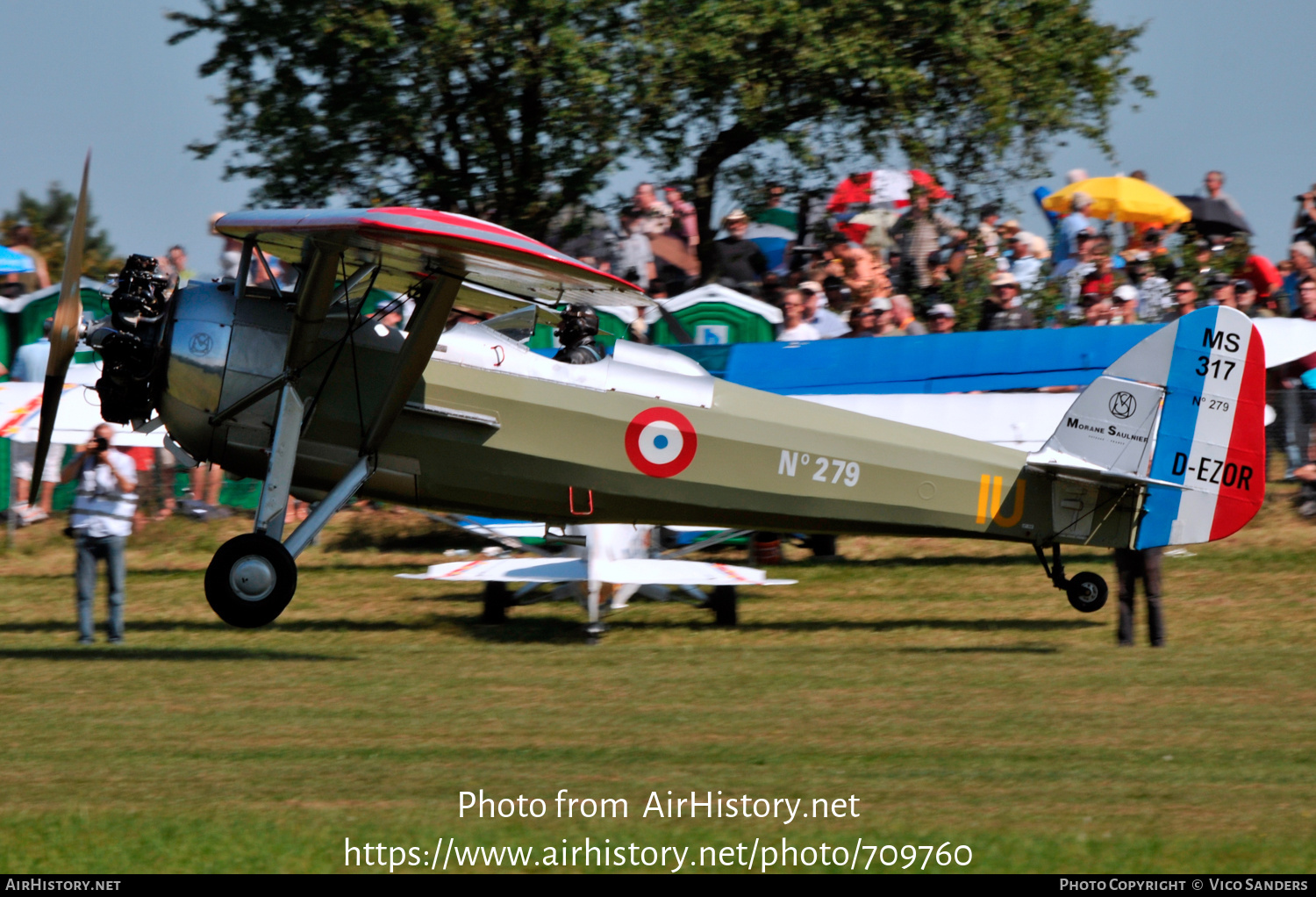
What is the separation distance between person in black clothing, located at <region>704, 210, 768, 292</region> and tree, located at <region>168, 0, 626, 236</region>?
1639 millimetres

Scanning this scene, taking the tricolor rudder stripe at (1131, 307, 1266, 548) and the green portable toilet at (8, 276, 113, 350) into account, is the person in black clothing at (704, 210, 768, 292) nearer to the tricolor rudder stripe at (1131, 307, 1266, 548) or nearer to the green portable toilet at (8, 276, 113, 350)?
the green portable toilet at (8, 276, 113, 350)

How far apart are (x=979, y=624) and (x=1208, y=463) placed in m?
2.94

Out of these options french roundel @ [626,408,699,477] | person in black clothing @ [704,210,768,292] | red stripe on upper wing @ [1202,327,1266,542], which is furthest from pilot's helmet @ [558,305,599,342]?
person in black clothing @ [704,210,768,292]

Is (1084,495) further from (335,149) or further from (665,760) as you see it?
(335,149)

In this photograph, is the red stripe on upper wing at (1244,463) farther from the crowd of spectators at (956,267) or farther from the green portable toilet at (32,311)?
the green portable toilet at (32,311)

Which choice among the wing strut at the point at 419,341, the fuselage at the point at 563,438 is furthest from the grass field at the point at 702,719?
Answer: the wing strut at the point at 419,341

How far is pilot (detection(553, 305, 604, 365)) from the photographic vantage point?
925 centimetres

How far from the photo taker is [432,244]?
7.80 m

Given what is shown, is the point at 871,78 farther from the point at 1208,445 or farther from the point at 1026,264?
the point at 1208,445

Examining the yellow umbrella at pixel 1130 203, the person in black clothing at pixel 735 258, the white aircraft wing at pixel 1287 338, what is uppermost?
the yellow umbrella at pixel 1130 203

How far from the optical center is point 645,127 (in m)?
17.6

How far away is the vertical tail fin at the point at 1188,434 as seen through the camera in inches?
396

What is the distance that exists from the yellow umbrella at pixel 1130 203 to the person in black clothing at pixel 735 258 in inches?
140

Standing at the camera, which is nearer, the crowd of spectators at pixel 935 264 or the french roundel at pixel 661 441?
the french roundel at pixel 661 441
